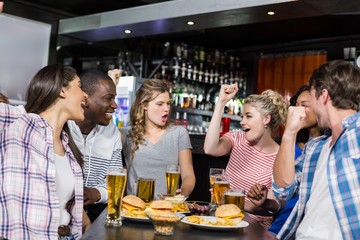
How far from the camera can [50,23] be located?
6.28m

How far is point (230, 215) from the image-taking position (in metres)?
1.74

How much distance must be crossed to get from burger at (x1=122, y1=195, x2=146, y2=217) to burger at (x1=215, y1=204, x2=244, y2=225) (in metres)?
0.27

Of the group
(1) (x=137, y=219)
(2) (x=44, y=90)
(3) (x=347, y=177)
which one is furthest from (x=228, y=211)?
(2) (x=44, y=90)

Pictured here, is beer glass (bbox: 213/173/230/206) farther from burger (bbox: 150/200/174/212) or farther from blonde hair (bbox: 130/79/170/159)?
blonde hair (bbox: 130/79/170/159)

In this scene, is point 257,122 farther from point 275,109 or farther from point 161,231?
point 161,231

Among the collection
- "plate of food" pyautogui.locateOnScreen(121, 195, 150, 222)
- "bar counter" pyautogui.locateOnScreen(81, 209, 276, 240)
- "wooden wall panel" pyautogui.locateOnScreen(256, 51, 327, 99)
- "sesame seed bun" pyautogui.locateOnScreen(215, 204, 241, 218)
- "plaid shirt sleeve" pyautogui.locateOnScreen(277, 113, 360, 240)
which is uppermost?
"wooden wall panel" pyautogui.locateOnScreen(256, 51, 327, 99)

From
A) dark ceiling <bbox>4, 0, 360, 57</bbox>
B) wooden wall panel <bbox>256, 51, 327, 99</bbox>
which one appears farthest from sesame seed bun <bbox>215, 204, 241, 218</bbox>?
wooden wall panel <bbox>256, 51, 327, 99</bbox>

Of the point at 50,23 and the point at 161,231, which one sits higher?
the point at 50,23

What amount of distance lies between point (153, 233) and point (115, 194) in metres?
0.28

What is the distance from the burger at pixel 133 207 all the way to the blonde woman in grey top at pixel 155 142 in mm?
967

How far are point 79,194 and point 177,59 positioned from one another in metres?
4.86

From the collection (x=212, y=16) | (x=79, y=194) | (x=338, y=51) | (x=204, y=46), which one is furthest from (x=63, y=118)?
(x=204, y=46)

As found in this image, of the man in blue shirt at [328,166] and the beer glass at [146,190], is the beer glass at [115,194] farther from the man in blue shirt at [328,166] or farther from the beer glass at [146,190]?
the man in blue shirt at [328,166]

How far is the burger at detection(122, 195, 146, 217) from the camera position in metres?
1.77
